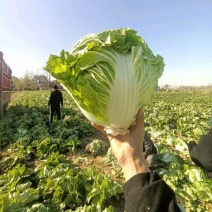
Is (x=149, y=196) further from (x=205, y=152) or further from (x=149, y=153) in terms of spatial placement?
(x=149, y=153)

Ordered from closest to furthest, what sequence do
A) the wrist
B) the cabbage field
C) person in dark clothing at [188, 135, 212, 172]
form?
the wrist
person in dark clothing at [188, 135, 212, 172]
the cabbage field

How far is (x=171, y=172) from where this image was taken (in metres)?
5.46

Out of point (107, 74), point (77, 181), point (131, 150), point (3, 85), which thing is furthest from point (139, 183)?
point (3, 85)

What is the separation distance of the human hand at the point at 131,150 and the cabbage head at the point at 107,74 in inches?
3.1

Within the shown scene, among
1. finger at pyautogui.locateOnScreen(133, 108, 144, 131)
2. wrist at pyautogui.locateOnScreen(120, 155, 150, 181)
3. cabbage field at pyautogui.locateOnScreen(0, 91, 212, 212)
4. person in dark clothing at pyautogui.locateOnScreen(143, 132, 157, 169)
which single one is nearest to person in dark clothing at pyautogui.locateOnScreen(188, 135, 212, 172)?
finger at pyautogui.locateOnScreen(133, 108, 144, 131)

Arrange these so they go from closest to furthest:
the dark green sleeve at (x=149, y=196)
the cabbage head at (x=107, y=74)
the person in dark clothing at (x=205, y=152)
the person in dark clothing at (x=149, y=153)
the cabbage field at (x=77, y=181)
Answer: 1. the dark green sleeve at (x=149, y=196)
2. the cabbage head at (x=107, y=74)
3. the person in dark clothing at (x=205, y=152)
4. the cabbage field at (x=77, y=181)
5. the person in dark clothing at (x=149, y=153)

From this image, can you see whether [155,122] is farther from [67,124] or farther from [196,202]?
[196,202]

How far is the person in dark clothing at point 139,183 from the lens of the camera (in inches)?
64.6

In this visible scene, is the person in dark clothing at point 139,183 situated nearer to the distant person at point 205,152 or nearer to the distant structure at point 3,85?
the distant person at point 205,152

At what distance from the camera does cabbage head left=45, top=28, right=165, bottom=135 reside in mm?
2182

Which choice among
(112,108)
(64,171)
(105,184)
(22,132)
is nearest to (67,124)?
(22,132)

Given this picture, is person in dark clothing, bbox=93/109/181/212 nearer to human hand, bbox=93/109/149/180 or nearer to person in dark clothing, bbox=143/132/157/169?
human hand, bbox=93/109/149/180

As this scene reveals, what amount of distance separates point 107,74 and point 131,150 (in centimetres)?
72

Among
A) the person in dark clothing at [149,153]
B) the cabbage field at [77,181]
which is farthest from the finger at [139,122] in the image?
the person in dark clothing at [149,153]
